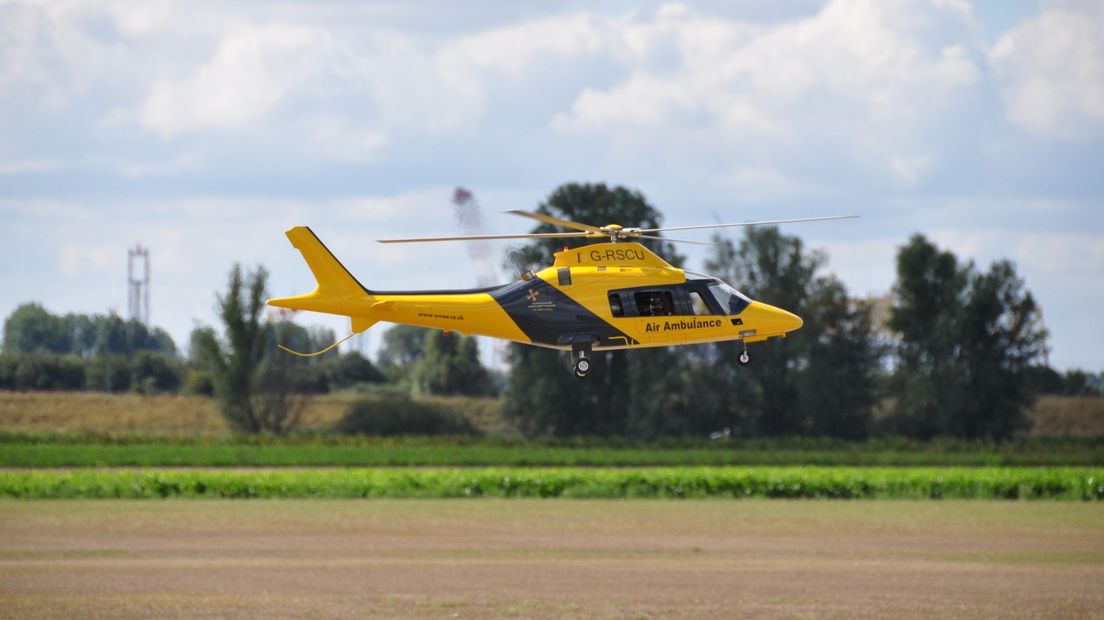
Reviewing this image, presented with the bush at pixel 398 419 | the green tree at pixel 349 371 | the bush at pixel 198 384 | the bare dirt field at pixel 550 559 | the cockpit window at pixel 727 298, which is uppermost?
the green tree at pixel 349 371

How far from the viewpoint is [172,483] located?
226 ft

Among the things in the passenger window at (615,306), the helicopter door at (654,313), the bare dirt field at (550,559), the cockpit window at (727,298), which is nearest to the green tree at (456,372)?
the bare dirt field at (550,559)

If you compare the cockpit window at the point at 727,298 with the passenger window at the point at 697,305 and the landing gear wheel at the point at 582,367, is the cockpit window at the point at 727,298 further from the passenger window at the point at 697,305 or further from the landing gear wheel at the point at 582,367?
the landing gear wheel at the point at 582,367

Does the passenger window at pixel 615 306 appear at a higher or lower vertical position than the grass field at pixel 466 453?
higher

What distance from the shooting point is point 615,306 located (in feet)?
67.7

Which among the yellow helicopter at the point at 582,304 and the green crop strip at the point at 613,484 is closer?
the yellow helicopter at the point at 582,304

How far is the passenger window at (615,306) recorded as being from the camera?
67.6 feet

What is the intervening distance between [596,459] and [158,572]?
39132 millimetres

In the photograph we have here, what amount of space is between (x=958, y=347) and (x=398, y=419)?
40.3 meters

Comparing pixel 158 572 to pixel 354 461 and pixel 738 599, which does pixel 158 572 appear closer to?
pixel 738 599

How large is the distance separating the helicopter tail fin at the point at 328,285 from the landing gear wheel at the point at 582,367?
3.67 metres

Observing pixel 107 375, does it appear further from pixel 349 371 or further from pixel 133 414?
pixel 349 371

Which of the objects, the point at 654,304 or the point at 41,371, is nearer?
the point at 654,304

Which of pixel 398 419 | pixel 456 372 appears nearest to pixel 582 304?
pixel 398 419
